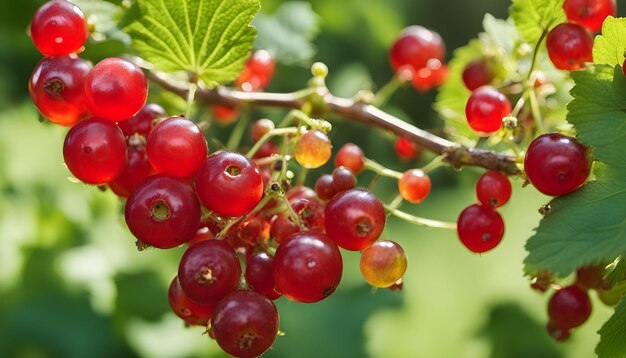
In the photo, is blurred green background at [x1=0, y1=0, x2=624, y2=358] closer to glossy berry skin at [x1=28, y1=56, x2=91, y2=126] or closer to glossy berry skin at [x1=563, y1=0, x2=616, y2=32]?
glossy berry skin at [x1=28, y1=56, x2=91, y2=126]

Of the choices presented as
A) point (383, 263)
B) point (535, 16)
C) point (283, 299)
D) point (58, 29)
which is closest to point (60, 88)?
point (58, 29)

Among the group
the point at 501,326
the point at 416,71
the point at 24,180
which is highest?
the point at 416,71

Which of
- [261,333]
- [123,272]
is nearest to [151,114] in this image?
[261,333]

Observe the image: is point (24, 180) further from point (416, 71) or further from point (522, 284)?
point (522, 284)

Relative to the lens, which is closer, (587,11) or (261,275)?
(261,275)

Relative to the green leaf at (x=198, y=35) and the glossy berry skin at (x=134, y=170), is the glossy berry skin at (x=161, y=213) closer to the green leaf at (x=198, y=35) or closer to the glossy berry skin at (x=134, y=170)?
the glossy berry skin at (x=134, y=170)

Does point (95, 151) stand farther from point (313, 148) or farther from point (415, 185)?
point (415, 185)

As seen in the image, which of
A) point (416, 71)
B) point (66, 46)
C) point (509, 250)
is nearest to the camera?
point (66, 46)
